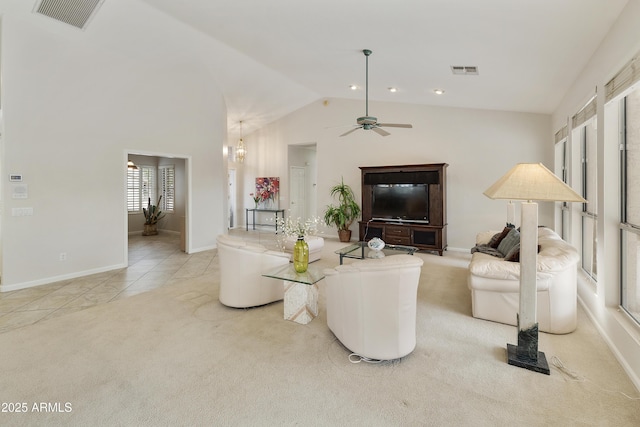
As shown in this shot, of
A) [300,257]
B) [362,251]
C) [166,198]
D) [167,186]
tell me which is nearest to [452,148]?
[362,251]

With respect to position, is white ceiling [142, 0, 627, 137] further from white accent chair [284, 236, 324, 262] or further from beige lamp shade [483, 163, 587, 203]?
white accent chair [284, 236, 324, 262]

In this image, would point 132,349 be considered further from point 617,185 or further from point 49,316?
point 617,185

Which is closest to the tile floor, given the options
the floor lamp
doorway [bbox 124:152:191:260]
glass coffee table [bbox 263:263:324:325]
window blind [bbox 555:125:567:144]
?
glass coffee table [bbox 263:263:324:325]

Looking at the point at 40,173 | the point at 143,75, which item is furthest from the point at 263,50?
the point at 40,173

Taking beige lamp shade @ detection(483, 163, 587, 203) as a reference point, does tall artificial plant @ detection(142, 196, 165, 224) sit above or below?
→ below

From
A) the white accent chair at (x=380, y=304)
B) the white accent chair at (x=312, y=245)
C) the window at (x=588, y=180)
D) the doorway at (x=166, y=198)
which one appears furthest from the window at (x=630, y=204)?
the doorway at (x=166, y=198)

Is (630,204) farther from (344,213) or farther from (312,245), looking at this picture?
(344,213)

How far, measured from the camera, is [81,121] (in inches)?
196

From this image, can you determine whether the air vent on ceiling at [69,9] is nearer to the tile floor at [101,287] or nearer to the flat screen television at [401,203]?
the tile floor at [101,287]

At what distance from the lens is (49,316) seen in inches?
136

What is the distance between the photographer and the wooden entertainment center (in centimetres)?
666

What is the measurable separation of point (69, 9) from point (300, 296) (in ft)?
→ 15.5

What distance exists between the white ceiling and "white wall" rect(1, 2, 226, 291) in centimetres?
110

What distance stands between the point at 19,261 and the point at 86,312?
1.90 metres
